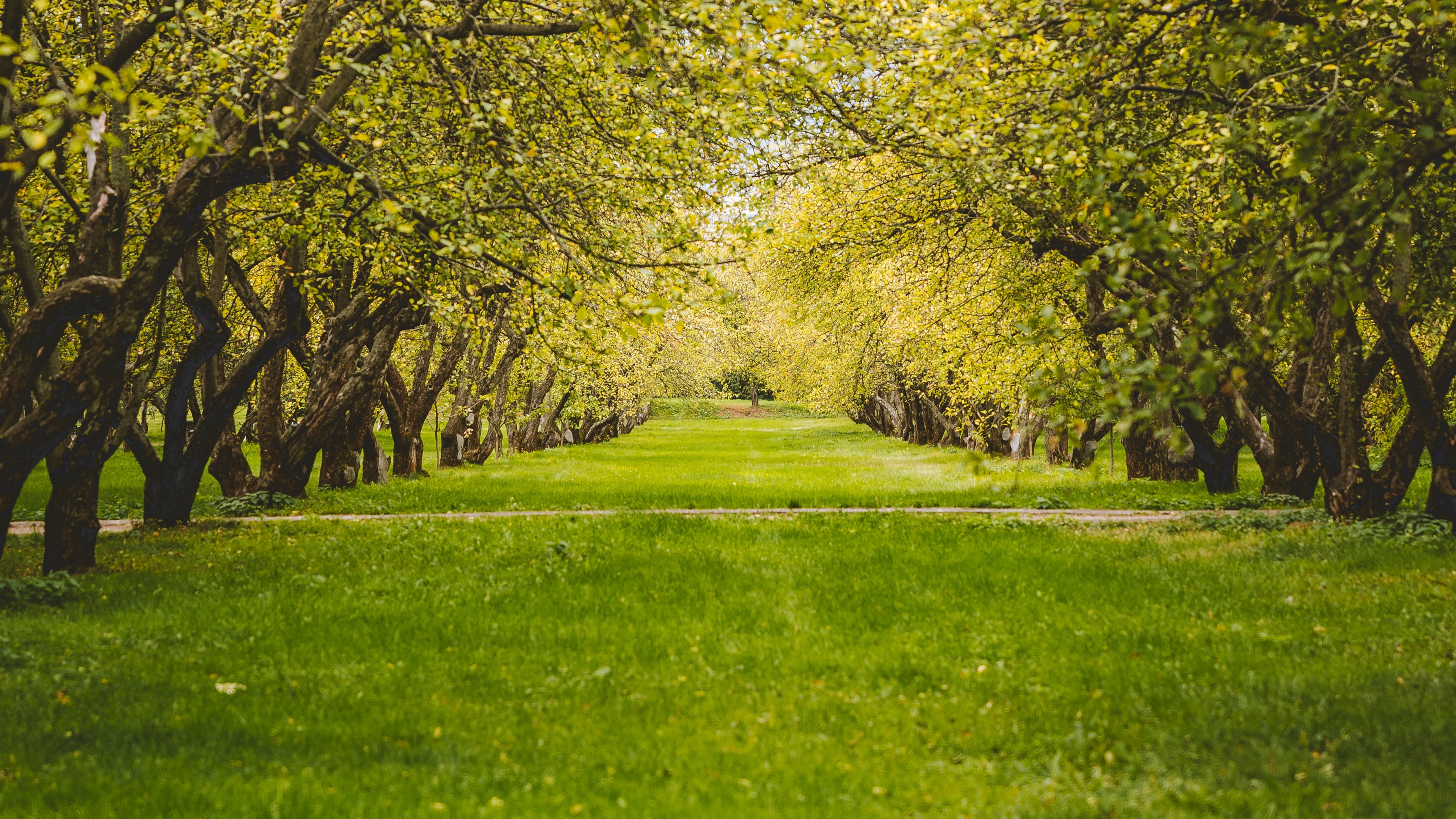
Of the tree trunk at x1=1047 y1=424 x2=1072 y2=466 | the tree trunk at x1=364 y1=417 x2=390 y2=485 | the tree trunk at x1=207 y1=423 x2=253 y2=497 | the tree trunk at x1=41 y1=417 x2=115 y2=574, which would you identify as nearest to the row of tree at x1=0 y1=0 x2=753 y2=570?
the tree trunk at x1=41 y1=417 x2=115 y2=574

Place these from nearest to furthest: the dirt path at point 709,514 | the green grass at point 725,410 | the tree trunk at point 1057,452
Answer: the dirt path at point 709,514, the tree trunk at point 1057,452, the green grass at point 725,410

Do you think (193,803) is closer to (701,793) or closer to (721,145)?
(701,793)

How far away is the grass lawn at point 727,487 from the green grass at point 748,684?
2189 mm

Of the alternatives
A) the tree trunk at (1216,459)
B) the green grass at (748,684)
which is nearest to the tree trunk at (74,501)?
the green grass at (748,684)

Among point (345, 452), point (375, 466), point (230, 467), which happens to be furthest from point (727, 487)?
point (230, 467)

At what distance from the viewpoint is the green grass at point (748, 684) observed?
6.33 meters

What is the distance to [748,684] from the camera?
28.7ft

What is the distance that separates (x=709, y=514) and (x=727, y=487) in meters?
6.99

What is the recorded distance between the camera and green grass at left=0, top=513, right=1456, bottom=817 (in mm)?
6332

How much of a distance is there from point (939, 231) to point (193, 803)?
669 inches

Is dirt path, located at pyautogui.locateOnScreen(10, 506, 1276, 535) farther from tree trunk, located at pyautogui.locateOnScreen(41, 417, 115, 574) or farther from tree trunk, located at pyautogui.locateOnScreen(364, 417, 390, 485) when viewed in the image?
tree trunk, located at pyautogui.locateOnScreen(364, 417, 390, 485)

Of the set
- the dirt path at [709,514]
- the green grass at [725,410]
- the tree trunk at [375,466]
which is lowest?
the dirt path at [709,514]

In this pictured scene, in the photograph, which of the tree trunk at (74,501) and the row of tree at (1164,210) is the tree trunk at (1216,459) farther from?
the tree trunk at (74,501)

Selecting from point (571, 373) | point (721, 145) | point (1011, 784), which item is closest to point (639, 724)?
point (1011, 784)
